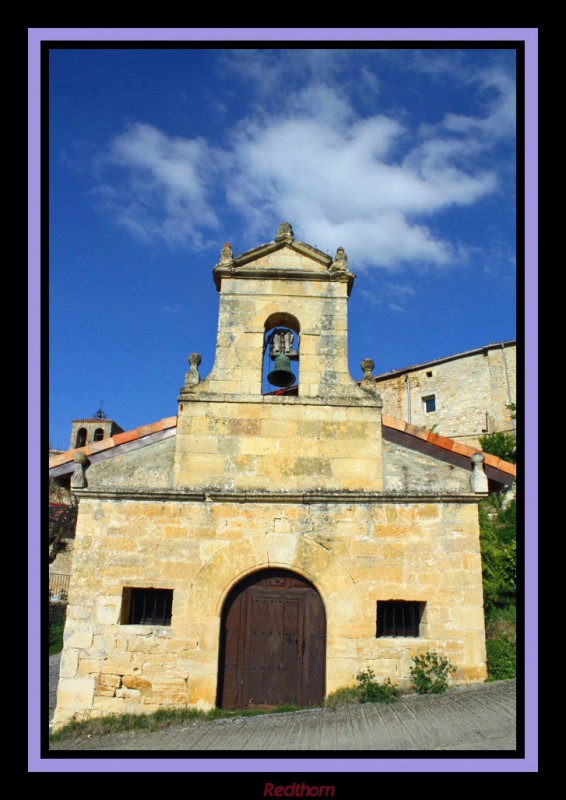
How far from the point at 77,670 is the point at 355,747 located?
3.69 m

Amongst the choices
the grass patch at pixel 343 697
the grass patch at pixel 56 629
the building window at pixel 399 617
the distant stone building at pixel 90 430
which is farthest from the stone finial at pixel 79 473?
the distant stone building at pixel 90 430

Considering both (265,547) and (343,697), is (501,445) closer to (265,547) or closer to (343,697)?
(265,547)

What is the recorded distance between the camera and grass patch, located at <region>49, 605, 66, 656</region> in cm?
1343

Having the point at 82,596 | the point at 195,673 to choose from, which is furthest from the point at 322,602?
the point at 82,596

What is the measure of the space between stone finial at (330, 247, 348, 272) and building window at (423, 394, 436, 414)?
84.6 feet

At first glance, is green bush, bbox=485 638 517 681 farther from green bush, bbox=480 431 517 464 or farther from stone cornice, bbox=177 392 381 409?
green bush, bbox=480 431 517 464

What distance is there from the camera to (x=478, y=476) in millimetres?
7512

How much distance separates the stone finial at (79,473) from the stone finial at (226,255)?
3.60 metres

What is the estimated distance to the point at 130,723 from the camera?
656 centimetres

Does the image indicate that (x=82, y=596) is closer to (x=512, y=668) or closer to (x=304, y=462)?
(x=304, y=462)

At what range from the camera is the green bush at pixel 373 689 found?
6.62 metres

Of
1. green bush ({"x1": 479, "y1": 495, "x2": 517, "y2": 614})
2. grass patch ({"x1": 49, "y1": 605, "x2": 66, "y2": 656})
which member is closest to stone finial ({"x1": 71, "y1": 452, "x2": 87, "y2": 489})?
grass patch ({"x1": 49, "y1": 605, "x2": 66, "y2": 656})

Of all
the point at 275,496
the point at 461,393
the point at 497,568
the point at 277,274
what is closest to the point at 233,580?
the point at 275,496

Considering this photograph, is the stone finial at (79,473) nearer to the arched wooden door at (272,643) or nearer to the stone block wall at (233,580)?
the stone block wall at (233,580)
